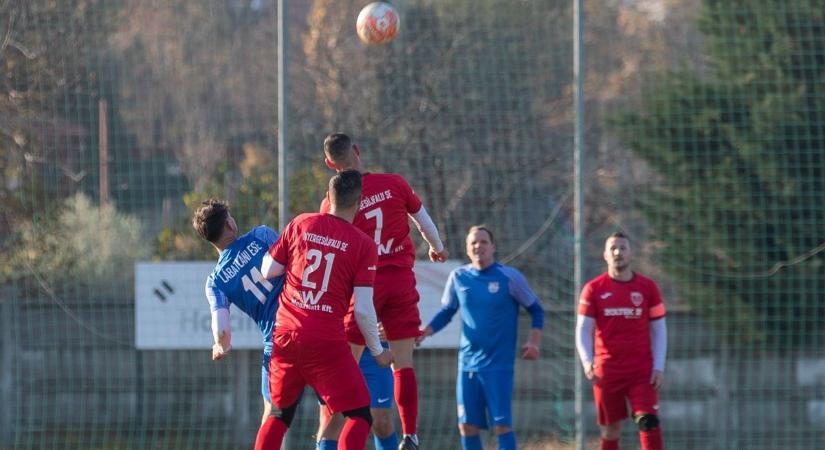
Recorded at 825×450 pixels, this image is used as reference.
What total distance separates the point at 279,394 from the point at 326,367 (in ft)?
1.12

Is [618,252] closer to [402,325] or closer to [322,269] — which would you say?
[402,325]

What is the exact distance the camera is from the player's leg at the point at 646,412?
809 centimetres

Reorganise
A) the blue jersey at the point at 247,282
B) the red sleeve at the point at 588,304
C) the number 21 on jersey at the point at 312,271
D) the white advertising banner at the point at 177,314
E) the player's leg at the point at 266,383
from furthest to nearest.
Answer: the white advertising banner at the point at 177,314, the red sleeve at the point at 588,304, the blue jersey at the point at 247,282, the player's leg at the point at 266,383, the number 21 on jersey at the point at 312,271

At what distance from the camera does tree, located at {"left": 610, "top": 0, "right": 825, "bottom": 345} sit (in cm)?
1030

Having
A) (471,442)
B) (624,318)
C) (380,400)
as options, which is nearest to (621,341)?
(624,318)

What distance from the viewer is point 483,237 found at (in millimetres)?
8422

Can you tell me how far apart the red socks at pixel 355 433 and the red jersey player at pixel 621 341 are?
2888 mm

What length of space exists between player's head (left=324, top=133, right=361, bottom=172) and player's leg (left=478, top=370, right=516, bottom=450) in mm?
2667

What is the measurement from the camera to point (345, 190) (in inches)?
220

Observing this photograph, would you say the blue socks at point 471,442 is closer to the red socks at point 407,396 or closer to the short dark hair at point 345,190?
the red socks at point 407,396

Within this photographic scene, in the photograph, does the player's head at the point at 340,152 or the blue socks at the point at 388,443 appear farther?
the blue socks at the point at 388,443

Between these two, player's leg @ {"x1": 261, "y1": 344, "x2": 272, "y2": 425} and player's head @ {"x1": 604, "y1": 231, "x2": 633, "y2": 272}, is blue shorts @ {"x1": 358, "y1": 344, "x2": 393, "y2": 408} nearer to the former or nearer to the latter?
player's leg @ {"x1": 261, "y1": 344, "x2": 272, "y2": 425}

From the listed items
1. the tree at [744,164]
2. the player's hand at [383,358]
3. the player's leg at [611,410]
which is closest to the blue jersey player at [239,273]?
the player's hand at [383,358]

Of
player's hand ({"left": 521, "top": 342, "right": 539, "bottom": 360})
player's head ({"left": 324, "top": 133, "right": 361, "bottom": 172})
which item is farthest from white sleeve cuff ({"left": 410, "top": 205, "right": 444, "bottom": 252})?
player's hand ({"left": 521, "top": 342, "right": 539, "bottom": 360})
